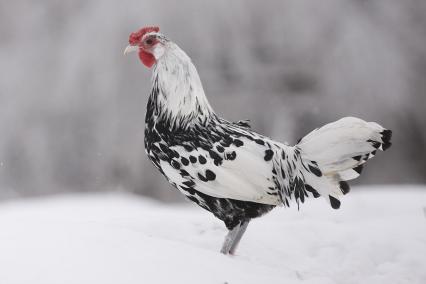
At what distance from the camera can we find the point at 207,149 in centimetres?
227

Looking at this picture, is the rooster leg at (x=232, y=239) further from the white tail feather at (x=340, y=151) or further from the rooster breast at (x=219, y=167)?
the white tail feather at (x=340, y=151)

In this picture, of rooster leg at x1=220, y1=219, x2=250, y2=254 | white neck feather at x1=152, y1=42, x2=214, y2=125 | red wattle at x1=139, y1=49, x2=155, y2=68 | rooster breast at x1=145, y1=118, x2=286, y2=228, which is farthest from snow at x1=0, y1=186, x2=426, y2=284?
red wattle at x1=139, y1=49, x2=155, y2=68

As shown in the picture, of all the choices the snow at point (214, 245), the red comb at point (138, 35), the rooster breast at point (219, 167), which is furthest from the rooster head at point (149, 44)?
Result: the snow at point (214, 245)

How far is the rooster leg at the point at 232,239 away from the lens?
2.32 meters

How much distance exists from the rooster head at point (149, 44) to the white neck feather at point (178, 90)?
0.03 metres

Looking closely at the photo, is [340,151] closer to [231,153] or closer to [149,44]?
[231,153]

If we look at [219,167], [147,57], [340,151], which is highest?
[147,57]

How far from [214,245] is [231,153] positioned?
61 centimetres

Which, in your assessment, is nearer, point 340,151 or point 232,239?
point 340,151

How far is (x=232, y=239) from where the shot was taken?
2.32m

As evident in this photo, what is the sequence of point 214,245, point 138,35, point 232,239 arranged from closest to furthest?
point 232,239 → point 138,35 → point 214,245

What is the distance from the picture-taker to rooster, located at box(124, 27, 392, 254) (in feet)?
7.27

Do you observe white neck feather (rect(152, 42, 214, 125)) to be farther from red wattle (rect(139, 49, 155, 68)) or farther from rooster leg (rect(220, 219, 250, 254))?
rooster leg (rect(220, 219, 250, 254))

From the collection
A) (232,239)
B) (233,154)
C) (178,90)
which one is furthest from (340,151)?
(178,90)
